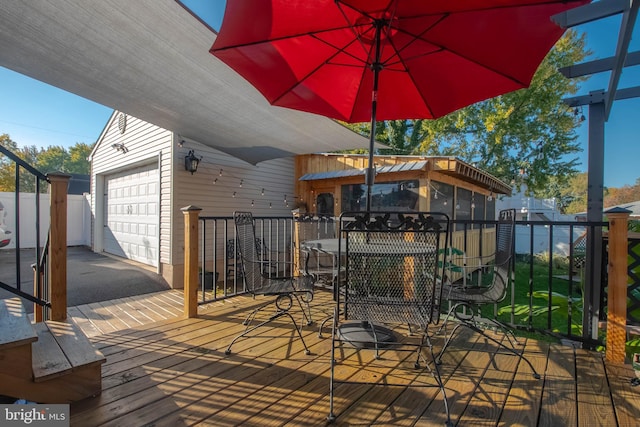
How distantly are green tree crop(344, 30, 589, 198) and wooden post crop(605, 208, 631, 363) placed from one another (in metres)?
10.4

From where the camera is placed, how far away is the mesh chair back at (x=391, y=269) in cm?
159

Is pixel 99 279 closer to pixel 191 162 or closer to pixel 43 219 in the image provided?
pixel 191 162

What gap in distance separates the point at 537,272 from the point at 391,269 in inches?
423

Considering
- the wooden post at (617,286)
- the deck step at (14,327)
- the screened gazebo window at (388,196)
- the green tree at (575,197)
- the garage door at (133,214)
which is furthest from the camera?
the green tree at (575,197)

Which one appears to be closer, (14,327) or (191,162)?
(14,327)

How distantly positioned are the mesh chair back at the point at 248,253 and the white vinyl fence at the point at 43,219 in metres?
10.00

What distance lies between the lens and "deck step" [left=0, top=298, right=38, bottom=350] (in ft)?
4.68

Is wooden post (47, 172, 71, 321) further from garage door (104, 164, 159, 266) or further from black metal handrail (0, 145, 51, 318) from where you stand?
garage door (104, 164, 159, 266)

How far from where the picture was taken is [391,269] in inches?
67.3

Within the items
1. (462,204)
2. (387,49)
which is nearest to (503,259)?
(387,49)

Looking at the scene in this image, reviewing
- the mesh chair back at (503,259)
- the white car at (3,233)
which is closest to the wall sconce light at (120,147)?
the white car at (3,233)

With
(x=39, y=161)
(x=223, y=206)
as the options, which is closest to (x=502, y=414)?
(x=223, y=206)

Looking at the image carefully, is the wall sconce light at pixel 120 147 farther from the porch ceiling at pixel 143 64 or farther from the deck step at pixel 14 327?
the deck step at pixel 14 327

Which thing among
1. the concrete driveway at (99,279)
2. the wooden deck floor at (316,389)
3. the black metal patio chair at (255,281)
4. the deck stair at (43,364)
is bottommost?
the concrete driveway at (99,279)
